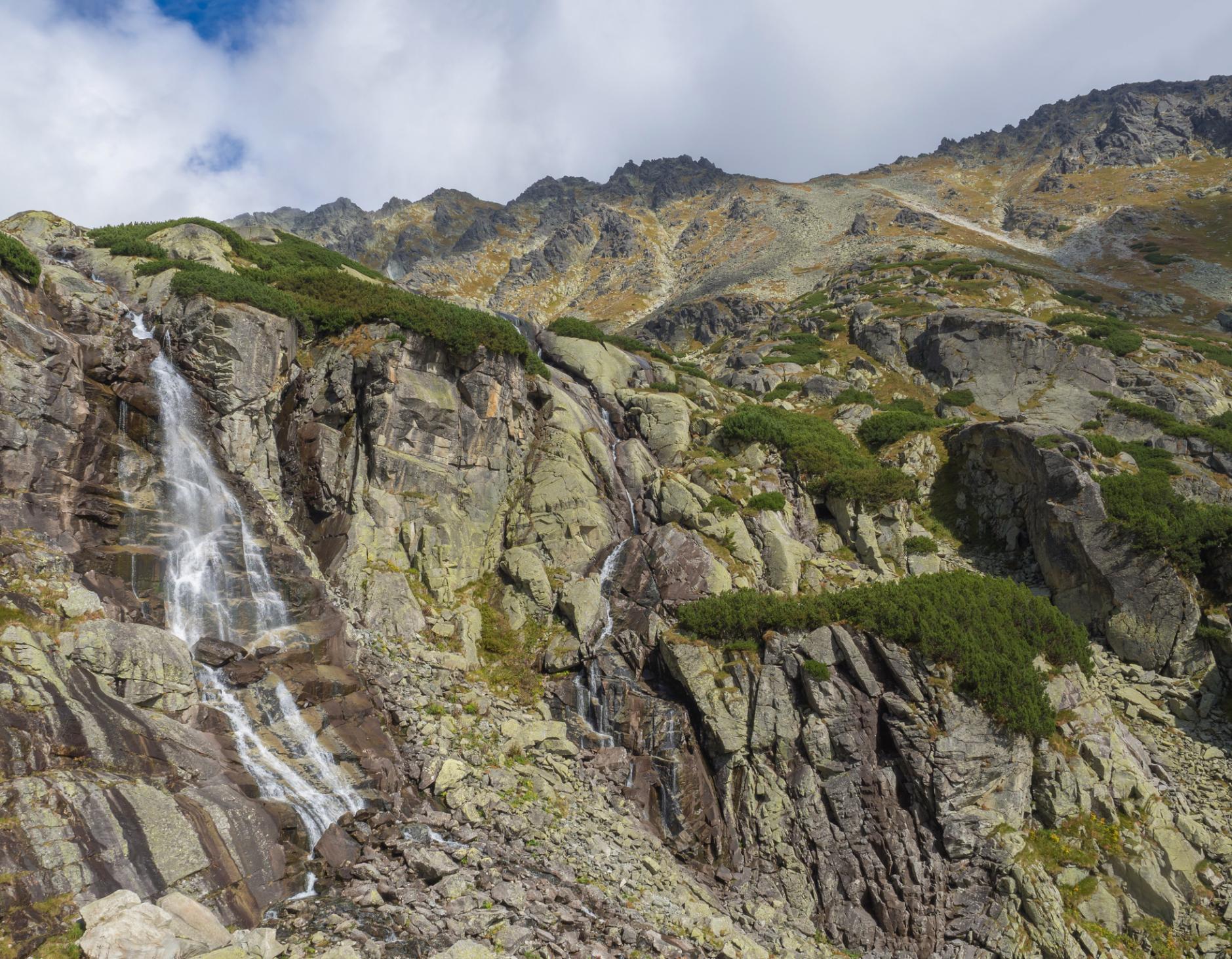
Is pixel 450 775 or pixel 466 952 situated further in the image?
pixel 450 775

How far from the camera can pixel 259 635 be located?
65.4ft

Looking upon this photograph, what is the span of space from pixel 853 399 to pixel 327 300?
1465 inches

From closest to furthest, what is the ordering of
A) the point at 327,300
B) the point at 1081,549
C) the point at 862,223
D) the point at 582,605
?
the point at 582,605, the point at 1081,549, the point at 327,300, the point at 862,223

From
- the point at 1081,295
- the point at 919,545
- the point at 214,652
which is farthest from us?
the point at 1081,295

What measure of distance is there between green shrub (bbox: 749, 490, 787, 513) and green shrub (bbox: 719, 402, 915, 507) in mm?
3254

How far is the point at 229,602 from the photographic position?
66.4ft

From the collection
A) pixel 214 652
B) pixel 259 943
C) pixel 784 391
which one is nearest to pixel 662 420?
pixel 784 391

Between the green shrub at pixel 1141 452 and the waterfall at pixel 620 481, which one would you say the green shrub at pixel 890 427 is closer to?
the green shrub at pixel 1141 452

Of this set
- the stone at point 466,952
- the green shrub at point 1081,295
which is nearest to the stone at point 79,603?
the stone at point 466,952

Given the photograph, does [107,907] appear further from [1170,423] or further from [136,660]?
[1170,423]

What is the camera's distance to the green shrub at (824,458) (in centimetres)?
3350

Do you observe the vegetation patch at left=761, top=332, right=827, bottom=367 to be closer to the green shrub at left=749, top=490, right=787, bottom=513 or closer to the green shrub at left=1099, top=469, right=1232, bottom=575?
the green shrub at left=749, top=490, right=787, bottom=513

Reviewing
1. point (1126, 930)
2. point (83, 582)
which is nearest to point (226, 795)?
point (83, 582)

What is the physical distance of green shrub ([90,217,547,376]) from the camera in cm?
2823
